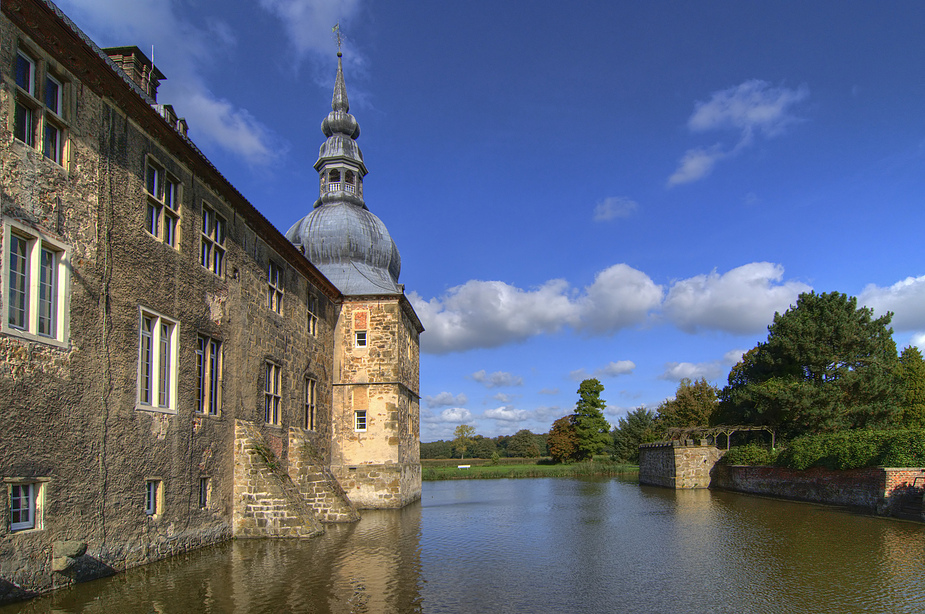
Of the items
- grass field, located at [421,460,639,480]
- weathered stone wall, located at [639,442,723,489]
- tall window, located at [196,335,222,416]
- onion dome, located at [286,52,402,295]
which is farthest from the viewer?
grass field, located at [421,460,639,480]

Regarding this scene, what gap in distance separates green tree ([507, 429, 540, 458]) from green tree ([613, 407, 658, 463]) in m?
32.3

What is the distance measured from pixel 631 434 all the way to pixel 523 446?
132ft

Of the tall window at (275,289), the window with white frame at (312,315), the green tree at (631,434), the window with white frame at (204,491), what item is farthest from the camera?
the green tree at (631,434)

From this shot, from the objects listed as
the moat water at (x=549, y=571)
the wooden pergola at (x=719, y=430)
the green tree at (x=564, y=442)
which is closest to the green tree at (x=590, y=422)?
the green tree at (x=564, y=442)

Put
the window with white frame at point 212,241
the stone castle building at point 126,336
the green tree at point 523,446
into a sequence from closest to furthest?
1. the stone castle building at point 126,336
2. the window with white frame at point 212,241
3. the green tree at point 523,446

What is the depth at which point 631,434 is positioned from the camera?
64750mm

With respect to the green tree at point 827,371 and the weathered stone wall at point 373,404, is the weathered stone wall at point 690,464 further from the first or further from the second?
the weathered stone wall at point 373,404

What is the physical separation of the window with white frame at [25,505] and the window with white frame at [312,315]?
13278mm

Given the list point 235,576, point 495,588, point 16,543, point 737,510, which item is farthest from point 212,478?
point 737,510

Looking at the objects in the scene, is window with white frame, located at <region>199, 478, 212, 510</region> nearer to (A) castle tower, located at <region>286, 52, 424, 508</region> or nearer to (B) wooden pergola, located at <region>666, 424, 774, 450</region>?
(A) castle tower, located at <region>286, 52, 424, 508</region>

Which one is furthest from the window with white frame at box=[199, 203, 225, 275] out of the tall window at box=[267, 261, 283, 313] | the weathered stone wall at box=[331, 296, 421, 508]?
the weathered stone wall at box=[331, 296, 421, 508]

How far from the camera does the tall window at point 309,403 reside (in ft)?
70.5

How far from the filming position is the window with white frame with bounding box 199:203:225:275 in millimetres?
14539

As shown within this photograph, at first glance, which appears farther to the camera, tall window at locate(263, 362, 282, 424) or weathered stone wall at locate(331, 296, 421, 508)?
weathered stone wall at locate(331, 296, 421, 508)
